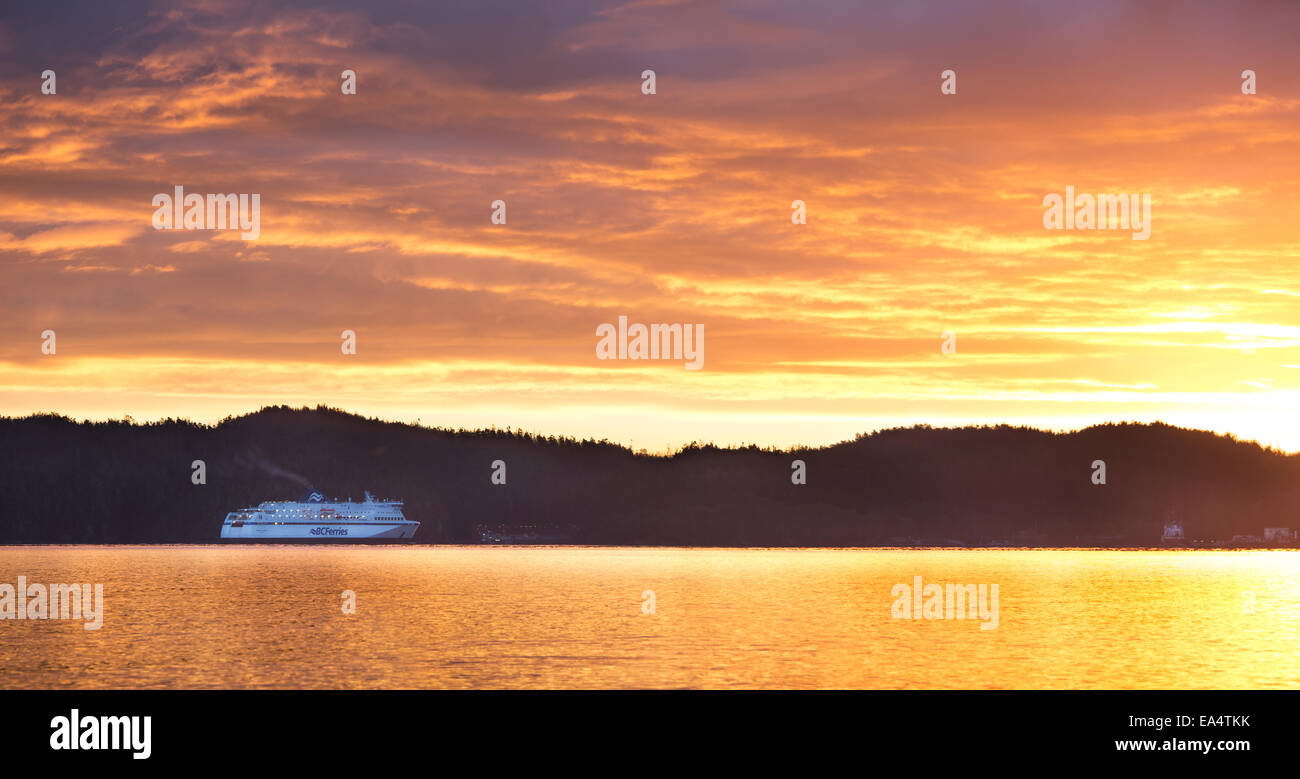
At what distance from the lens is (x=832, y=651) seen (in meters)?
70.2

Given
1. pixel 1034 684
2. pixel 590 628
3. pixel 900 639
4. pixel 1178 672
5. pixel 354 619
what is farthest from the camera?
pixel 354 619

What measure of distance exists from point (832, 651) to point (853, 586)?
8892 centimetres

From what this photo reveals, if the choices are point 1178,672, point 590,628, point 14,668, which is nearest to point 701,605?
point 590,628

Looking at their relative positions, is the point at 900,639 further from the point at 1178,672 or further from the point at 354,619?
the point at 354,619

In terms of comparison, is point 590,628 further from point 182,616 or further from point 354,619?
point 182,616

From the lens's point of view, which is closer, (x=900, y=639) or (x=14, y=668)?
(x=14, y=668)

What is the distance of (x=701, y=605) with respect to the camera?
114 m

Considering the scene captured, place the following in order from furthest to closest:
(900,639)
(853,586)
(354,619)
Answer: (853,586) → (354,619) → (900,639)
